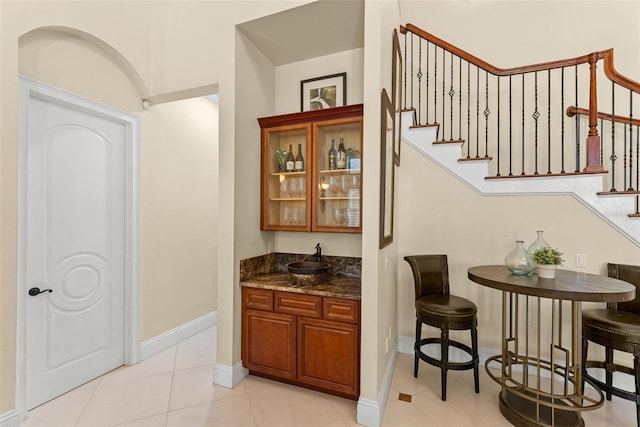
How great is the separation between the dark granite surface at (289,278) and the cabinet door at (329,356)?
0.24m

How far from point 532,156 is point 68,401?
16.4 feet

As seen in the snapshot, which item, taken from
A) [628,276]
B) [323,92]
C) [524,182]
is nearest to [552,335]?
[628,276]

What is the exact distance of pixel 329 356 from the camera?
231cm

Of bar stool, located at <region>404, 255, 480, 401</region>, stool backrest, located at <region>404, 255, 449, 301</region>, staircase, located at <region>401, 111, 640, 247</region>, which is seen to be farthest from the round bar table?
staircase, located at <region>401, 111, 640, 247</region>

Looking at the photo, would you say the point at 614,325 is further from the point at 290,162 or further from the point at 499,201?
the point at 290,162

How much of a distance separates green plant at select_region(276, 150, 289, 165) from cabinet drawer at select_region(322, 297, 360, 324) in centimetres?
139

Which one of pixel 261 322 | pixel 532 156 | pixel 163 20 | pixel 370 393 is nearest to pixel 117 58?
pixel 163 20

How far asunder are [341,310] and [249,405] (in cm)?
101

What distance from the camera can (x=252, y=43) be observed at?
274 centimetres

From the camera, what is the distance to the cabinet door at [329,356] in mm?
2227

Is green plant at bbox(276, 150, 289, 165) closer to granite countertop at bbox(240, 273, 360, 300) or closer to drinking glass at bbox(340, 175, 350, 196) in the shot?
drinking glass at bbox(340, 175, 350, 196)

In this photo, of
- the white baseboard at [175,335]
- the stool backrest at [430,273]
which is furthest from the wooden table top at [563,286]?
the white baseboard at [175,335]

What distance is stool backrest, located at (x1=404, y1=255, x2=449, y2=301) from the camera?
276cm

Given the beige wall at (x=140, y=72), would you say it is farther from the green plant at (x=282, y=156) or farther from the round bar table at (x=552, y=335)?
the round bar table at (x=552, y=335)
